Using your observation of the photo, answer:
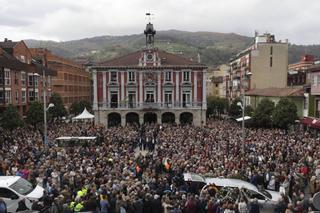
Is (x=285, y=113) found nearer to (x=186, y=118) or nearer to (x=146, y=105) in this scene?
(x=186, y=118)

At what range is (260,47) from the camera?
6862 cm

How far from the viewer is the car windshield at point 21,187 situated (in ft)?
50.7

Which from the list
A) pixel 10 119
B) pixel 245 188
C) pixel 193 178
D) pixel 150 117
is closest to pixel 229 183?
pixel 245 188

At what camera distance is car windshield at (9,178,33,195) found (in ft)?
50.7

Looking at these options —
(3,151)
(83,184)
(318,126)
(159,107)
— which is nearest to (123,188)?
(83,184)

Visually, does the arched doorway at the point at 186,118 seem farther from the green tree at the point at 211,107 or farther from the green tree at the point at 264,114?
the green tree at the point at 211,107

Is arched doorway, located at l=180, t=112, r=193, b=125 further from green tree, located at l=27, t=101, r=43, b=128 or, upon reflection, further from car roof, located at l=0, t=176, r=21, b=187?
car roof, located at l=0, t=176, r=21, b=187

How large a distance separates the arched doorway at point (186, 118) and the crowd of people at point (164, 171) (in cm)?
2170

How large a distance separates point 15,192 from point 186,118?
139 feet

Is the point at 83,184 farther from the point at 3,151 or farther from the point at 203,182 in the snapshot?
the point at 3,151

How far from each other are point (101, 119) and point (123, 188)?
39.4 m

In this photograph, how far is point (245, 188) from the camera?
1620cm

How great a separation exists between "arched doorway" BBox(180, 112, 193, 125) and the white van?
40.7m

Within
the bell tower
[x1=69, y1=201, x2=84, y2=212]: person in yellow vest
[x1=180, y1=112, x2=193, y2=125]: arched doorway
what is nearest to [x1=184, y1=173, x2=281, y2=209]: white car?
[x1=69, y1=201, x2=84, y2=212]: person in yellow vest
